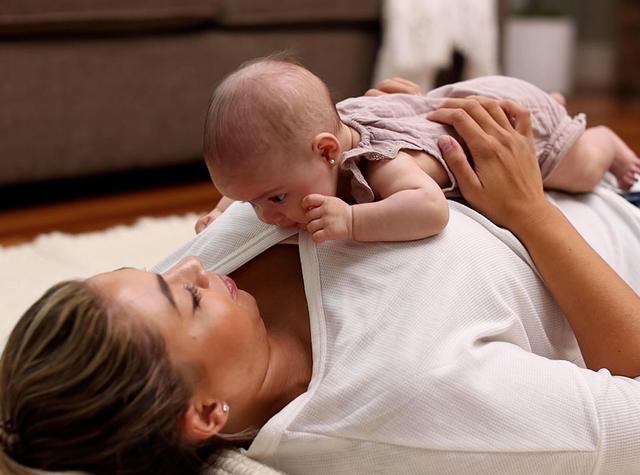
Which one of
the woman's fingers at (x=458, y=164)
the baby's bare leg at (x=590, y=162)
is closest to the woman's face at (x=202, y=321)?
the woman's fingers at (x=458, y=164)

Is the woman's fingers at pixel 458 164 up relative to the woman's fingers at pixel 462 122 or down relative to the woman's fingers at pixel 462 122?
down

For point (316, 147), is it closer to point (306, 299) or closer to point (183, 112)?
point (306, 299)

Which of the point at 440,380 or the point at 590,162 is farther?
the point at 590,162

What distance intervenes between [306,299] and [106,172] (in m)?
1.73

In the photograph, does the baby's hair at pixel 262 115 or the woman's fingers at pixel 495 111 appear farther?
the woman's fingers at pixel 495 111

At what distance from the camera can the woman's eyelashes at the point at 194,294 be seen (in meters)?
0.92

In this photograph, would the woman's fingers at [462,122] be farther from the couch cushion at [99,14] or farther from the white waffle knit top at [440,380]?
the couch cushion at [99,14]

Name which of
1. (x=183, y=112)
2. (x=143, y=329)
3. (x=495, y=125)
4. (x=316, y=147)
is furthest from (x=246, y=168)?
(x=183, y=112)

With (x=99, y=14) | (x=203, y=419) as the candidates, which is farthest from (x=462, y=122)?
(x=99, y=14)

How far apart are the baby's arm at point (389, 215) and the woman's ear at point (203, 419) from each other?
0.20 m

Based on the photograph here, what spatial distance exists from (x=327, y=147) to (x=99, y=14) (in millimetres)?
1558

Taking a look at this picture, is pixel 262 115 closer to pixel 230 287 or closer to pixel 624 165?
pixel 230 287

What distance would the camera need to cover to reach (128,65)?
8.25 ft

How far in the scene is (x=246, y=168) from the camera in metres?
0.97
